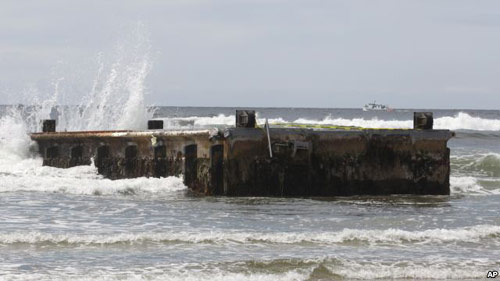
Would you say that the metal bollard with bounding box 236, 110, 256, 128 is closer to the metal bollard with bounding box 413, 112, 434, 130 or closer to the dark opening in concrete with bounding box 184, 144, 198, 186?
the dark opening in concrete with bounding box 184, 144, 198, 186

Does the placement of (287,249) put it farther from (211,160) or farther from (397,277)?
(211,160)

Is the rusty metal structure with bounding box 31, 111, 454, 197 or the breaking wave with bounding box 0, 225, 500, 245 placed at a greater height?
the rusty metal structure with bounding box 31, 111, 454, 197

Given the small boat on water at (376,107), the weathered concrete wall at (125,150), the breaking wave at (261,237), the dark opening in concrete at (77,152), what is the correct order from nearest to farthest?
the breaking wave at (261,237) < the weathered concrete wall at (125,150) < the dark opening in concrete at (77,152) < the small boat on water at (376,107)

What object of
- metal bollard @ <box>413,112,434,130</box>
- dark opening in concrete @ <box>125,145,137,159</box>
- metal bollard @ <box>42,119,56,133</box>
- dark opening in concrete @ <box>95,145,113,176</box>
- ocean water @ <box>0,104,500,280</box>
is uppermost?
metal bollard @ <box>413,112,434,130</box>

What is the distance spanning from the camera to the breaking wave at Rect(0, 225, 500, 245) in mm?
11516

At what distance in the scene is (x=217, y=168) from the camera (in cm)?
1541

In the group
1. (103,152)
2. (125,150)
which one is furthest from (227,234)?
(103,152)

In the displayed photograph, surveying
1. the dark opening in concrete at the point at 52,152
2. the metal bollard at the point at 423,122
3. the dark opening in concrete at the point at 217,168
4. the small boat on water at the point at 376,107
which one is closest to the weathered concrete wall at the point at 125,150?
the dark opening in concrete at the point at 52,152

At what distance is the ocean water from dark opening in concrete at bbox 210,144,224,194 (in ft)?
0.67

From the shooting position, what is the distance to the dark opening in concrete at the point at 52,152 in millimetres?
20266

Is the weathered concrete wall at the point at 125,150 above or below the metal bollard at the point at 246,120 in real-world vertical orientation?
below

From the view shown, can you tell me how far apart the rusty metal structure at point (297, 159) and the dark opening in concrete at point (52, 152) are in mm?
3041

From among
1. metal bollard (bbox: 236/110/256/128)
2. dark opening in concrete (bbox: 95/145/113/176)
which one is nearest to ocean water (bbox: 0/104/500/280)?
dark opening in concrete (bbox: 95/145/113/176)

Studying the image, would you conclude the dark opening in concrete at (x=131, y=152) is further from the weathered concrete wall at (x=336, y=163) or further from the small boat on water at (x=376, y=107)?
the small boat on water at (x=376, y=107)
